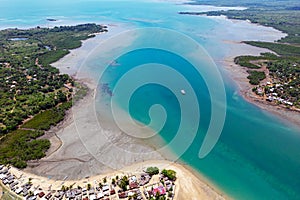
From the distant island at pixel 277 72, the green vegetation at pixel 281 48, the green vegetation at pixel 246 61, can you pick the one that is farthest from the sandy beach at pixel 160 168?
the green vegetation at pixel 281 48

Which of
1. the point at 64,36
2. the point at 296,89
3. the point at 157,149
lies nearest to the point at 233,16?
the point at 64,36

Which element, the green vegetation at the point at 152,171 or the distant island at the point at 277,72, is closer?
the green vegetation at the point at 152,171

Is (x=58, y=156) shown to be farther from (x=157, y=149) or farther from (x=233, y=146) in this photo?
(x=233, y=146)

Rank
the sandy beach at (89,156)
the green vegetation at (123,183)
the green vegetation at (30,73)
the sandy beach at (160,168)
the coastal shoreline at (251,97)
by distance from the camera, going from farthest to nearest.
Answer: the green vegetation at (30,73) < the coastal shoreline at (251,97) < the sandy beach at (89,156) < the sandy beach at (160,168) < the green vegetation at (123,183)

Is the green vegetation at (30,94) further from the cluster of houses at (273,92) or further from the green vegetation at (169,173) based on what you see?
the cluster of houses at (273,92)

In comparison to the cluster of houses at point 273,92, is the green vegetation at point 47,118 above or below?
below

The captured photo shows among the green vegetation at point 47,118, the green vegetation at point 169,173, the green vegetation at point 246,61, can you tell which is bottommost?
the green vegetation at point 47,118

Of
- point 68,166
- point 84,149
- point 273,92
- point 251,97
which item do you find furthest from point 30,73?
point 273,92
